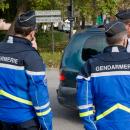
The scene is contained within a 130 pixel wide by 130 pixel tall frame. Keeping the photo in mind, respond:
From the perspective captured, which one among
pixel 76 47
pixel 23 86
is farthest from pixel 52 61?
pixel 23 86

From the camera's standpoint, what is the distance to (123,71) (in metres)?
3.96

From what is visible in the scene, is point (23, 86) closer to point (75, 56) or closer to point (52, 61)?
point (75, 56)

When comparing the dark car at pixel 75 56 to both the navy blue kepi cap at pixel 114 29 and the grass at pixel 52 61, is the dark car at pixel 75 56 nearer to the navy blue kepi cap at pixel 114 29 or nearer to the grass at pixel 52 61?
the navy blue kepi cap at pixel 114 29

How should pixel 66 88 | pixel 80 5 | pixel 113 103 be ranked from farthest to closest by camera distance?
pixel 80 5, pixel 66 88, pixel 113 103

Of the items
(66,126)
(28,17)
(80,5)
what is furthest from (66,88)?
(80,5)

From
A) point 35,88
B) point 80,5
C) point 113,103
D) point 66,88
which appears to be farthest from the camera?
point 80,5

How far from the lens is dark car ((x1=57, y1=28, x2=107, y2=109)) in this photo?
8.14 m

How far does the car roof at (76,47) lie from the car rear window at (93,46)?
60 millimetres

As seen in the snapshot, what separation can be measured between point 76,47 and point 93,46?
1.02 feet

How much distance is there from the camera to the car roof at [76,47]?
8.31 m

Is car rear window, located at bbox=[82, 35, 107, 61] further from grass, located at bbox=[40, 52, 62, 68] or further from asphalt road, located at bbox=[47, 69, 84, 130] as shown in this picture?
grass, located at bbox=[40, 52, 62, 68]

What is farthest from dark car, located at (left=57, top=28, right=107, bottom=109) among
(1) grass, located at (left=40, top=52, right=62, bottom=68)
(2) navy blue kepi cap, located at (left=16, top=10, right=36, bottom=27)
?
(1) grass, located at (left=40, top=52, right=62, bottom=68)

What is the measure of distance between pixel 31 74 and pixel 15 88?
206mm

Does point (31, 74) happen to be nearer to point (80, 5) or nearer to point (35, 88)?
point (35, 88)
